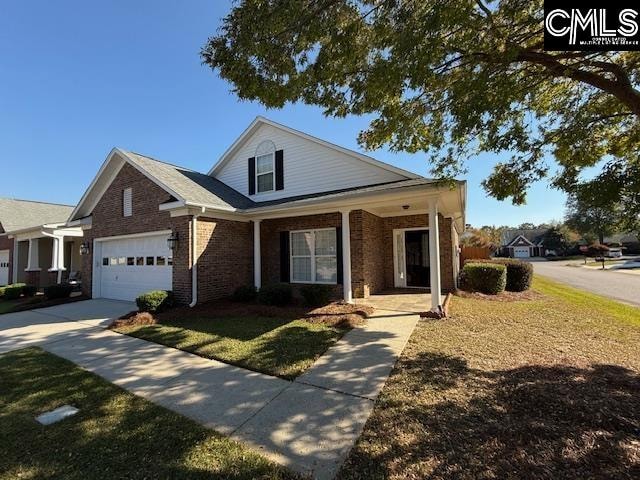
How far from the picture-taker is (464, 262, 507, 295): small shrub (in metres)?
11.7

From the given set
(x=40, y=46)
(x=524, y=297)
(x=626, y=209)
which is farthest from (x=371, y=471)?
(x=40, y=46)

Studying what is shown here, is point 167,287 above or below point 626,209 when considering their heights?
below

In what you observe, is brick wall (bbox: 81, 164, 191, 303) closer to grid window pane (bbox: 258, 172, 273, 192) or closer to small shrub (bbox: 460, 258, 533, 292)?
grid window pane (bbox: 258, 172, 273, 192)

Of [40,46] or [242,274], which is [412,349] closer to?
[242,274]

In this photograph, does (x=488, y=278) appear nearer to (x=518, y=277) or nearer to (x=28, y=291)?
(x=518, y=277)

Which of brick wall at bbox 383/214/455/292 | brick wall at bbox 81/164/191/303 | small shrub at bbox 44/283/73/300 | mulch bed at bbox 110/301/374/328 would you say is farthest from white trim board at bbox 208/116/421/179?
small shrub at bbox 44/283/73/300

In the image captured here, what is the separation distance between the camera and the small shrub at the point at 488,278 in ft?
38.2

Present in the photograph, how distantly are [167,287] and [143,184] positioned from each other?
396 centimetres

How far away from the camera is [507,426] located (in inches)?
125

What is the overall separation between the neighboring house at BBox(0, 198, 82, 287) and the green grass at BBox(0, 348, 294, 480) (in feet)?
48.5

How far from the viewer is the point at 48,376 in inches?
189

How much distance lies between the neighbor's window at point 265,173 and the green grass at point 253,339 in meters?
6.37

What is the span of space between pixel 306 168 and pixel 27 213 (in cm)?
2136

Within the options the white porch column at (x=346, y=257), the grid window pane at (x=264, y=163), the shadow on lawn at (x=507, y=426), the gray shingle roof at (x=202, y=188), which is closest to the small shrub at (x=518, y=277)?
the white porch column at (x=346, y=257)
